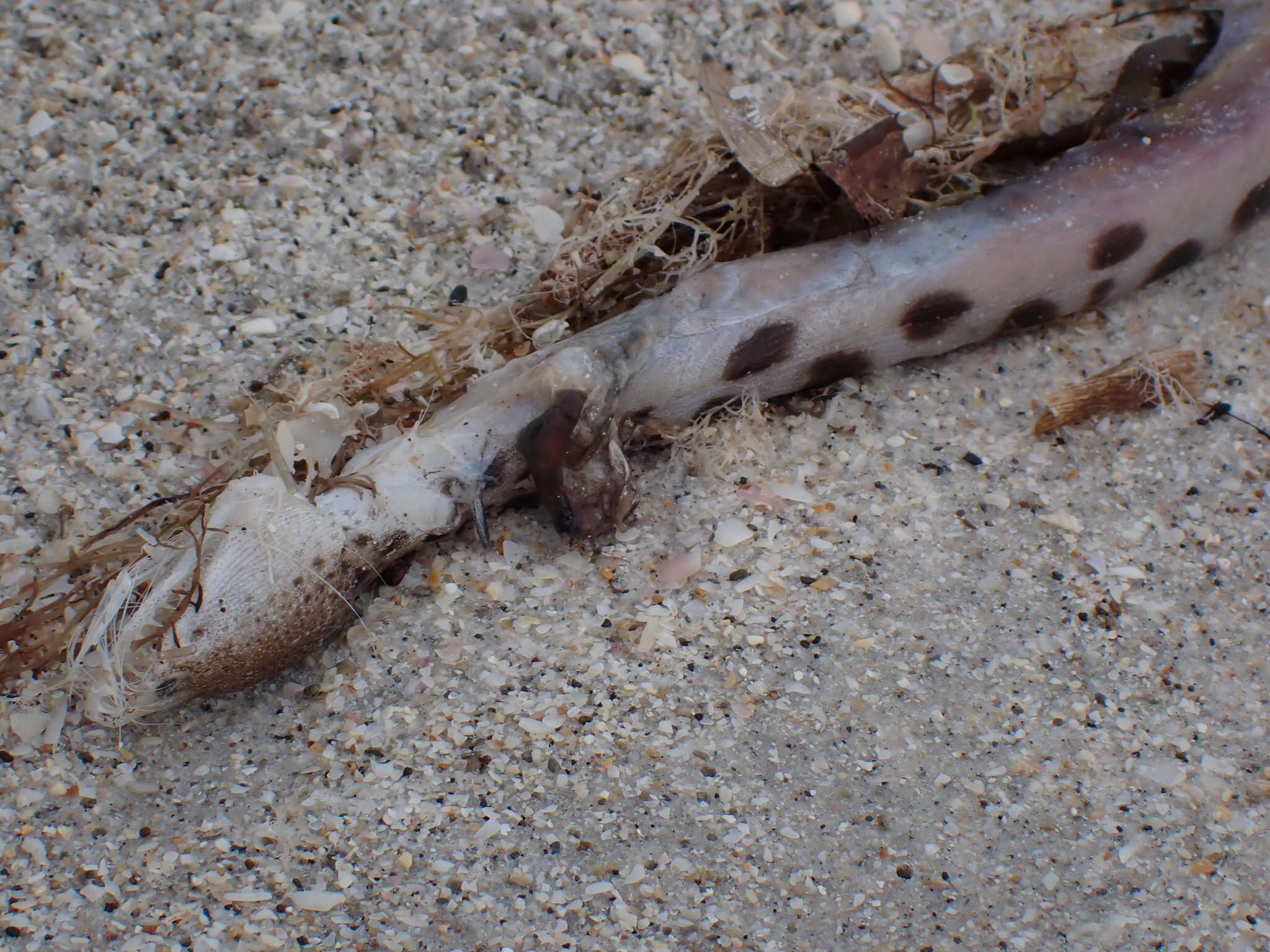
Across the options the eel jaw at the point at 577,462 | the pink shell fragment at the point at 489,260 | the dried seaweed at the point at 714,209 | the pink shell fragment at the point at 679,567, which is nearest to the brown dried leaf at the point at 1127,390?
the dried seaweed at the point at 714,209

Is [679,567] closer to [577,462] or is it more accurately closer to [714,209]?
[577,462]

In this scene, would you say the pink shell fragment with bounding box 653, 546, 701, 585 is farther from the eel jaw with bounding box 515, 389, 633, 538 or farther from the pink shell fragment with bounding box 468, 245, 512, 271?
the pink shell fragment with bounding box 468, 245, 512, 271

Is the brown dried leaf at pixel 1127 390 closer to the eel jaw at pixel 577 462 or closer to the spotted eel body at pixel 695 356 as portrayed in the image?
the spotted eel body at pixel 695 356

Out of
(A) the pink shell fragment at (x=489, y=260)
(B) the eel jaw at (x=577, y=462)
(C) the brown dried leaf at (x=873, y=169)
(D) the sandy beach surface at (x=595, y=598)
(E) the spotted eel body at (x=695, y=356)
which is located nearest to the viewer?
(D) the sandy beach surface at (x=595, y=598)

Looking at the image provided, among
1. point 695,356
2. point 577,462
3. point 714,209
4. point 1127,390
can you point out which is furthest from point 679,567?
point 1127,390

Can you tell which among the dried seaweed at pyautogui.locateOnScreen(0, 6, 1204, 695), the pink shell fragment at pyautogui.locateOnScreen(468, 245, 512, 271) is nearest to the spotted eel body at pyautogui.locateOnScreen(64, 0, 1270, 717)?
the dried seaweed at pyautogui.locateOnScreen(0, 6, 1204, 695)

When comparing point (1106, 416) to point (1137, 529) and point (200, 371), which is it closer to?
point (1137, 529)
